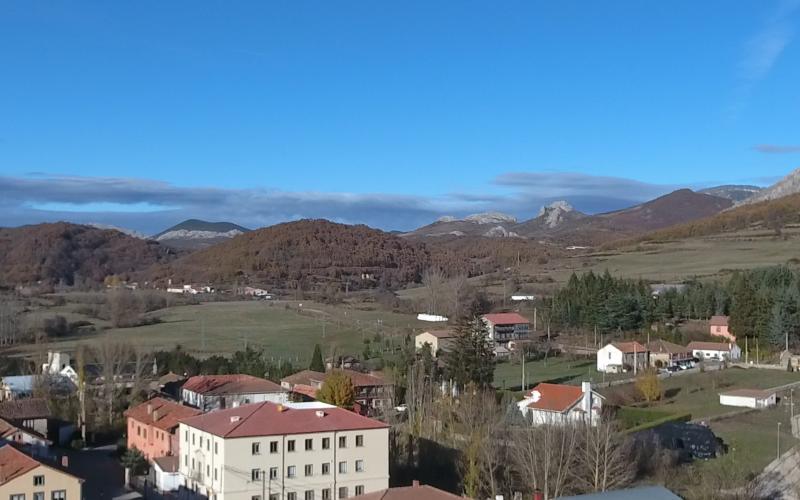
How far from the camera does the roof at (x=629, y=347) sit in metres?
46.9

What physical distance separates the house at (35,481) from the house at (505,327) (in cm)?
3816

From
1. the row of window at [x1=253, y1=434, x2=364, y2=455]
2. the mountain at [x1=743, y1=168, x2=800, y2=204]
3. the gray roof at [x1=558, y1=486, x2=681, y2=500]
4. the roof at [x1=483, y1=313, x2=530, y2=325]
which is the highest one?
the mountain at [x1=743, y1=168, x2=800, y2=204]

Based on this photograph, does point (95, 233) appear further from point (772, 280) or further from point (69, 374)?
point (772, 280)

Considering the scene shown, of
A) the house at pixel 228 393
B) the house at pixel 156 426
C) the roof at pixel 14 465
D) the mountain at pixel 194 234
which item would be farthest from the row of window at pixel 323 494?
the mountain at pixel 194 234

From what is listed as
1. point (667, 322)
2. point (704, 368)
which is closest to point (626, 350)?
point (704, 368)

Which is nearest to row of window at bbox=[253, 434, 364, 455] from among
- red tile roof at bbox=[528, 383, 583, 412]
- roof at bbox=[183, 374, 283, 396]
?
red tile roof at bbox=[528, 383, 583, 412]

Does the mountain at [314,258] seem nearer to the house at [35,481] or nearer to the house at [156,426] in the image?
the house at [156,426]

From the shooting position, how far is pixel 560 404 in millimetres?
33188

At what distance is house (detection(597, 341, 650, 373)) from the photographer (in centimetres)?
4628

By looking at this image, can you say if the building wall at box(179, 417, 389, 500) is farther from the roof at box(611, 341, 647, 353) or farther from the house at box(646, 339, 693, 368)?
the house at box(646, 339, 693, 368)

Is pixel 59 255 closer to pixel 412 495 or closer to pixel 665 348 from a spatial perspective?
pixel 665 348

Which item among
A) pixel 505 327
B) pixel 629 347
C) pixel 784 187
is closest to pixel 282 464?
pixel 629 347

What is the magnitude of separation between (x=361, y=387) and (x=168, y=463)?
1222cm

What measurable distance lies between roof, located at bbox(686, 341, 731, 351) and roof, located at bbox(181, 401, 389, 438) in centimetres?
3046
